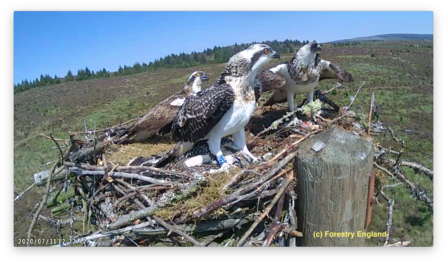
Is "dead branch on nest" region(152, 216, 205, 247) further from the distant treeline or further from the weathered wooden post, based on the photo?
the distant treeline

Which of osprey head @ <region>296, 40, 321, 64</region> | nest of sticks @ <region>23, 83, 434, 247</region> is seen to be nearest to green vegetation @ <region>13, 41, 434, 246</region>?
osprey head @ <region>296, 40, 321, 64</region>

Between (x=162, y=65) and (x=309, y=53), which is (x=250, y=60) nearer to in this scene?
(x=309, y=53)

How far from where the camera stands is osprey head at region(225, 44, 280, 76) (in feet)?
10.8

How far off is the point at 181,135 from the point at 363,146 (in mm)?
→ 2142

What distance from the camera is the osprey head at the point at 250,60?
10.8ft

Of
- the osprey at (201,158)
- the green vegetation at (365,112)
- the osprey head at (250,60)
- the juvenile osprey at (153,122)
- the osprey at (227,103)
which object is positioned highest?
the osprey head at (250,60)

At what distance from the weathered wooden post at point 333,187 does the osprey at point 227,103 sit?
1.28m

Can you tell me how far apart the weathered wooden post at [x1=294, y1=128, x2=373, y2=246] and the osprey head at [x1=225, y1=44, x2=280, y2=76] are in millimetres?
1441

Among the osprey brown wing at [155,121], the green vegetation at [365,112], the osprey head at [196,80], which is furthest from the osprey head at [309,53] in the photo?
the osprey brown wing at [155,121]

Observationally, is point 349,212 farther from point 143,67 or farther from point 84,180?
point 143,67

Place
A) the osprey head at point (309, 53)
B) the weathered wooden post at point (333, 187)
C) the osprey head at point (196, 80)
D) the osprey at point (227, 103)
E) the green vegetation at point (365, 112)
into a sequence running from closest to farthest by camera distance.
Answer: the weathered wooden post at point (333, 187) < the osprey at point (227, 103) < the osprey head at point (309, 53) < the osprey head at point (196, 80) < the green vegetation at point (365, 112)

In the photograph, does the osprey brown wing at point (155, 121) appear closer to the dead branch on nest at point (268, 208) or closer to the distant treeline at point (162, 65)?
the dead branch on nest at point (268, 208)

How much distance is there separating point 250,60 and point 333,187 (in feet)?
5.96

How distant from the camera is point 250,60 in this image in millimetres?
3299
